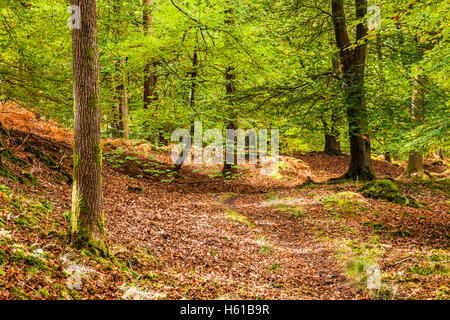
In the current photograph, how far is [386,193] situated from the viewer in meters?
9.80

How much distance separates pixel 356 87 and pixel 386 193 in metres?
3.81

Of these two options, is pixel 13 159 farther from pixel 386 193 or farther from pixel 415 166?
pixel 415 166

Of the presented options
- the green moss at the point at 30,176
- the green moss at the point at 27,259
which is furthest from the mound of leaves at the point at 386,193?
the green moss at the point at 30,176

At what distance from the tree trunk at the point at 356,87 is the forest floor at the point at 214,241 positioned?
107 cm

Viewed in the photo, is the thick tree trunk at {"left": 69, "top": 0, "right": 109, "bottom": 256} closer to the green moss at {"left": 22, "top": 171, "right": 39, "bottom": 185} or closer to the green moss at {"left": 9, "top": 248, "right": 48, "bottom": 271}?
the green moss at {"left": 9, "top": 248, "right": 48, "bottom": 271}

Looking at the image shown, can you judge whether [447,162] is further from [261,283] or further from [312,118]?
[261,283]

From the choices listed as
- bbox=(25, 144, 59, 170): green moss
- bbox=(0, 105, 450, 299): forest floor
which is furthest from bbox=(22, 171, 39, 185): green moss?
bbox=(25, 144, 59, 170): green moss

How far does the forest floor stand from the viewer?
13.5 ft

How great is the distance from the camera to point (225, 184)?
46.8ft

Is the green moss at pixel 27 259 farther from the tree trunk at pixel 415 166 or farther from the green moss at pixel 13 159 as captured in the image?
the tree trunk at pixel 415 166

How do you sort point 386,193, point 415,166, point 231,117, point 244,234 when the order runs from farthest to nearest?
point 415,166
point 231,117
point 386,193
point 244,234

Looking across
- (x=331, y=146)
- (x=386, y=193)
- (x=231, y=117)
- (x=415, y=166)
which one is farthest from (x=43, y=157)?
(x=331, y=146)
